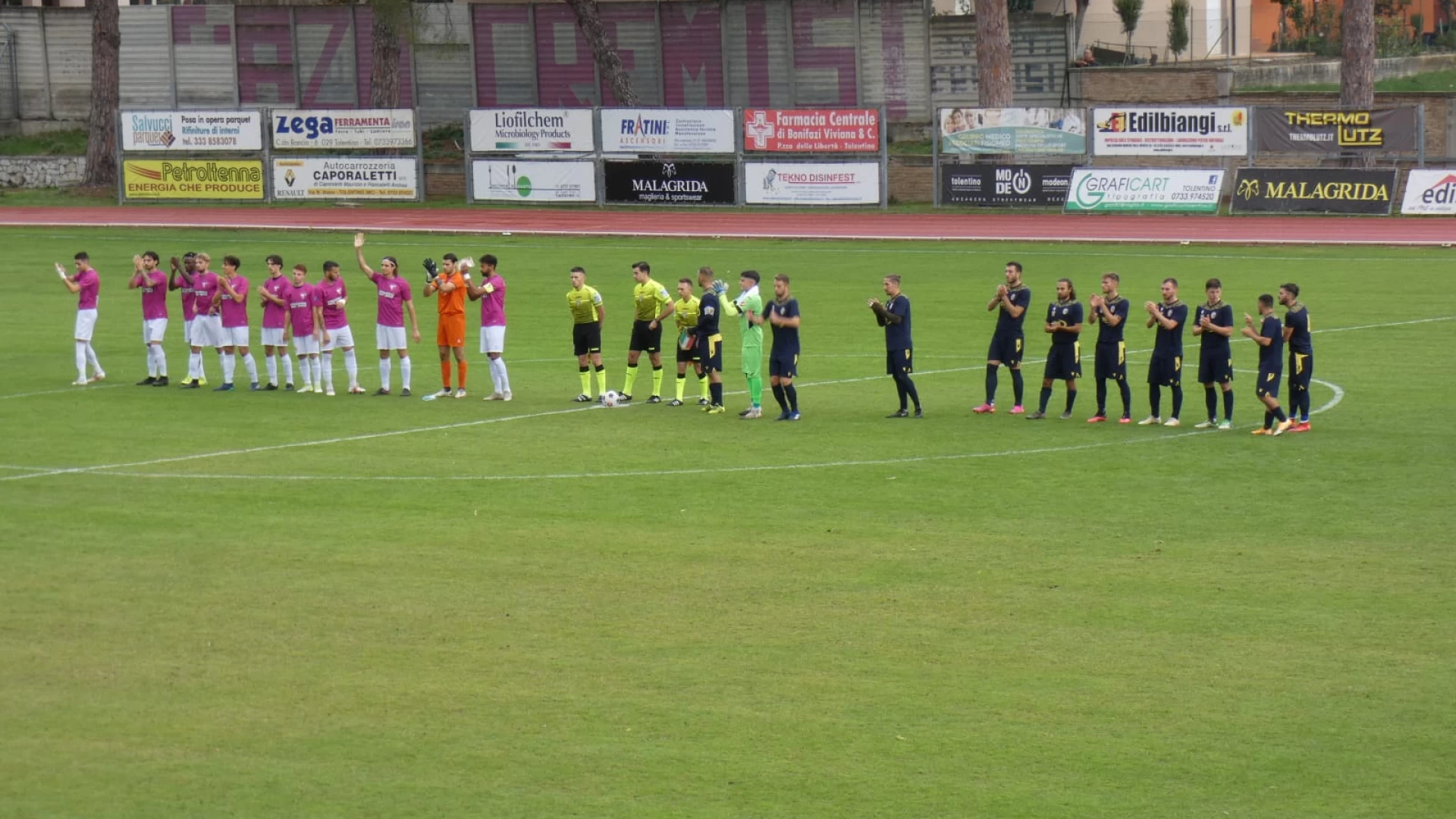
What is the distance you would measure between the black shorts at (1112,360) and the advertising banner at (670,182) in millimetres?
28562

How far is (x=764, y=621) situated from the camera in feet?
47.1

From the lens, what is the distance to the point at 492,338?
24750 millimetres

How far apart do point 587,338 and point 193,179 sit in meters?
33.0

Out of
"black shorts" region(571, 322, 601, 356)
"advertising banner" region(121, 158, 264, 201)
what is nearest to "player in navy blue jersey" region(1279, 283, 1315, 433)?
"black shorts" region(571, 322, 601, 356)

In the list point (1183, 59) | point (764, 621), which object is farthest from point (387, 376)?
point (1183, 59)

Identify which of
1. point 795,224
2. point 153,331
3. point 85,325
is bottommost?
point 153,331

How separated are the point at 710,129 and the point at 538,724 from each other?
131 ft

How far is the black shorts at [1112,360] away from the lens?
882 inches

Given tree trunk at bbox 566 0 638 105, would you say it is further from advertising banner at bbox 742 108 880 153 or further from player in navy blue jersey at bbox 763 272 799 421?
player in navy blue jersey at bbox 763 272 799 421

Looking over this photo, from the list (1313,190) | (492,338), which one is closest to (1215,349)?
(492,338)

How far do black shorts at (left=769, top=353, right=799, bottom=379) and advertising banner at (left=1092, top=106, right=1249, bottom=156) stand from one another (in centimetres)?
2697

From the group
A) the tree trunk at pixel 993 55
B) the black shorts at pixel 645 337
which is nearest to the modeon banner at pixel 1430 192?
the tree trunk at pixel 993 55

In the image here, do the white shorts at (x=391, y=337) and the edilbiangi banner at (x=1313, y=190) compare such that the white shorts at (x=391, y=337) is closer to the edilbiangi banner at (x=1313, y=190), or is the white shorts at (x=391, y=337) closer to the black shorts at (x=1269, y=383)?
the black shorts at (x=1269, y=383)

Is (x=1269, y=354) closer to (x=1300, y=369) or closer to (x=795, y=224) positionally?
(x=1300, y=369)
